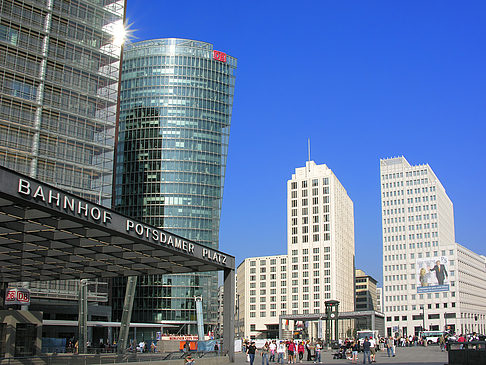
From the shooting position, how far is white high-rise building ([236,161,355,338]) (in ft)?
524

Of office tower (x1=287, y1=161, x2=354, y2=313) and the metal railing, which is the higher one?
office tower (x1=287, y1=161, x2=354, y2=313)

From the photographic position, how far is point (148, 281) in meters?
123

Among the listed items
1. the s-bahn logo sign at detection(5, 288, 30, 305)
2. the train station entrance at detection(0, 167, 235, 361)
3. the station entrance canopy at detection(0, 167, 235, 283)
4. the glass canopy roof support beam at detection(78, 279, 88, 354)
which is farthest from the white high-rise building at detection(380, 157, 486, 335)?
the station entrance canopy at detection(0, 167, 235, 283)

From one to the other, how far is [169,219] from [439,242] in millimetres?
81588

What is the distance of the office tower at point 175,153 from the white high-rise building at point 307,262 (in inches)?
1584

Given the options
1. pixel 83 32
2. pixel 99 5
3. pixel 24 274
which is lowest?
pixel 24 274

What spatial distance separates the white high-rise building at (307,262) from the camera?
160m

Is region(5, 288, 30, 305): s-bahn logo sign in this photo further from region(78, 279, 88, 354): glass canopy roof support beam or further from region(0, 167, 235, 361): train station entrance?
region(78, 279, 88, 354): glass canopy roof support beam

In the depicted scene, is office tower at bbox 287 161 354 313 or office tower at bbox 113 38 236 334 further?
office tower at bbox 287 161 354 313

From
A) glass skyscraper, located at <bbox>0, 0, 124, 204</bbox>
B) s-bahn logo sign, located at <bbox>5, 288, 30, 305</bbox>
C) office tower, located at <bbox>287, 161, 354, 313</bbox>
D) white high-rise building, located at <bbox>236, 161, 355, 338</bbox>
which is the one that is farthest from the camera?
white high-rise building, located at <bbox>236, 161, 355, 338</bbox>

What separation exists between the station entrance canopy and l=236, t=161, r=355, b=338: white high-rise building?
123 meters

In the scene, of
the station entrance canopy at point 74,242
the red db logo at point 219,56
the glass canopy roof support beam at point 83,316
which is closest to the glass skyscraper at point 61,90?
the glass canopy roof support beam at point 83,316

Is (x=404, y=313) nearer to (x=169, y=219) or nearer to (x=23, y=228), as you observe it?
(x=169, y=219)

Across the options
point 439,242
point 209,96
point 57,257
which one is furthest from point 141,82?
point 57,257
